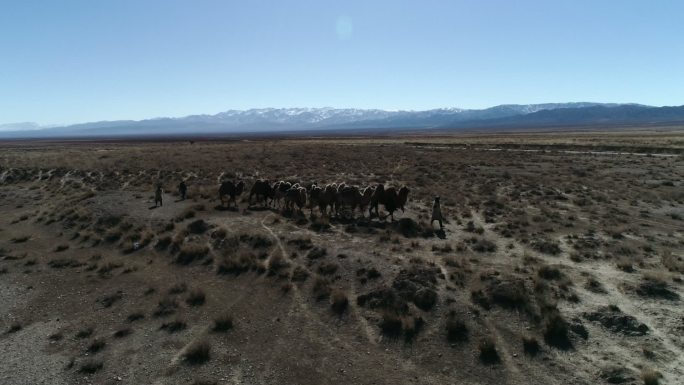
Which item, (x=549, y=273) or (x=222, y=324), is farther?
(x=549, y=273)

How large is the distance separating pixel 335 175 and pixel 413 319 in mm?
27621

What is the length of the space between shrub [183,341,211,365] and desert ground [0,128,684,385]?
44mm

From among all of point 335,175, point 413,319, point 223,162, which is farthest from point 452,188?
point 223,162

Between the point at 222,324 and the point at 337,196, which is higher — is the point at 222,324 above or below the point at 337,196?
below

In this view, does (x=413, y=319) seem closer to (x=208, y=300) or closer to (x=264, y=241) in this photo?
(x=208, y=300)

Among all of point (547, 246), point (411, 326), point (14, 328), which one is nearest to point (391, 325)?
point (411, 326)

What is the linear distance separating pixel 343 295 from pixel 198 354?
397 centimetres

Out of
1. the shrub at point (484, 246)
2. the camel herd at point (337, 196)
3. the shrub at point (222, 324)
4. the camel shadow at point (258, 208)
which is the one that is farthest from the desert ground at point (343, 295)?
the camel herd at point (337, 196)

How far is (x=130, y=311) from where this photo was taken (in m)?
11.7

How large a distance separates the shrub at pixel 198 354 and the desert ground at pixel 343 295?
0.04m

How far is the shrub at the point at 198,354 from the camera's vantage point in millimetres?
9273

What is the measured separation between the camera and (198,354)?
940 centimetres

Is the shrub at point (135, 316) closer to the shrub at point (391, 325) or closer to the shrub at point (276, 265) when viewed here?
the shrub at point (276, 265)

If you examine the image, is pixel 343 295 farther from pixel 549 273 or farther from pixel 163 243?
pixel 163 243
